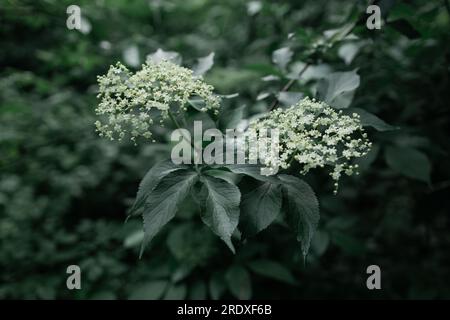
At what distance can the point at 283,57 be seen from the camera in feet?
6.79

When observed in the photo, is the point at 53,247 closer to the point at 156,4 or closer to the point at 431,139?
the point at 156,4

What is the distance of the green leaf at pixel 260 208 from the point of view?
1.24m

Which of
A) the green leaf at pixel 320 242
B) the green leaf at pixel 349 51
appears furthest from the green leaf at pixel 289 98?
the green leaf at pixel 320 242

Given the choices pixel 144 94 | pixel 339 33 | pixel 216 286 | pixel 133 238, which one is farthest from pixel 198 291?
pixel 339 33

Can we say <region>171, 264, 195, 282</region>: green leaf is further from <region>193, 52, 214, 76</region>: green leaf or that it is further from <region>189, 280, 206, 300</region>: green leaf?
<region>193, 52, 214, 76</region>: green leaf

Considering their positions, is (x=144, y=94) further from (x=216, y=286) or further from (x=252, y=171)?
(x=216, y=286)

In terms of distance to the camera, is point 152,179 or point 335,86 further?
point 335,86

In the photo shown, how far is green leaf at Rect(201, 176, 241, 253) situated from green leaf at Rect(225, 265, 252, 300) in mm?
1189

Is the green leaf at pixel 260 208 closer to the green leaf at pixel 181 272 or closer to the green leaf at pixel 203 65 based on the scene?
the green leaf at pixel 203 65

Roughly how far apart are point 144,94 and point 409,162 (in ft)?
5.33

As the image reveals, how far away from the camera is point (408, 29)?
73.1 inches

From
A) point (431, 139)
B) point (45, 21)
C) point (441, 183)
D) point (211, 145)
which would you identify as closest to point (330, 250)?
point (441, 183)

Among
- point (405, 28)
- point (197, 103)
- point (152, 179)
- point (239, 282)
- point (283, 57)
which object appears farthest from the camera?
point (239, 282)

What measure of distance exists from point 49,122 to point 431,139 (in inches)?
126
